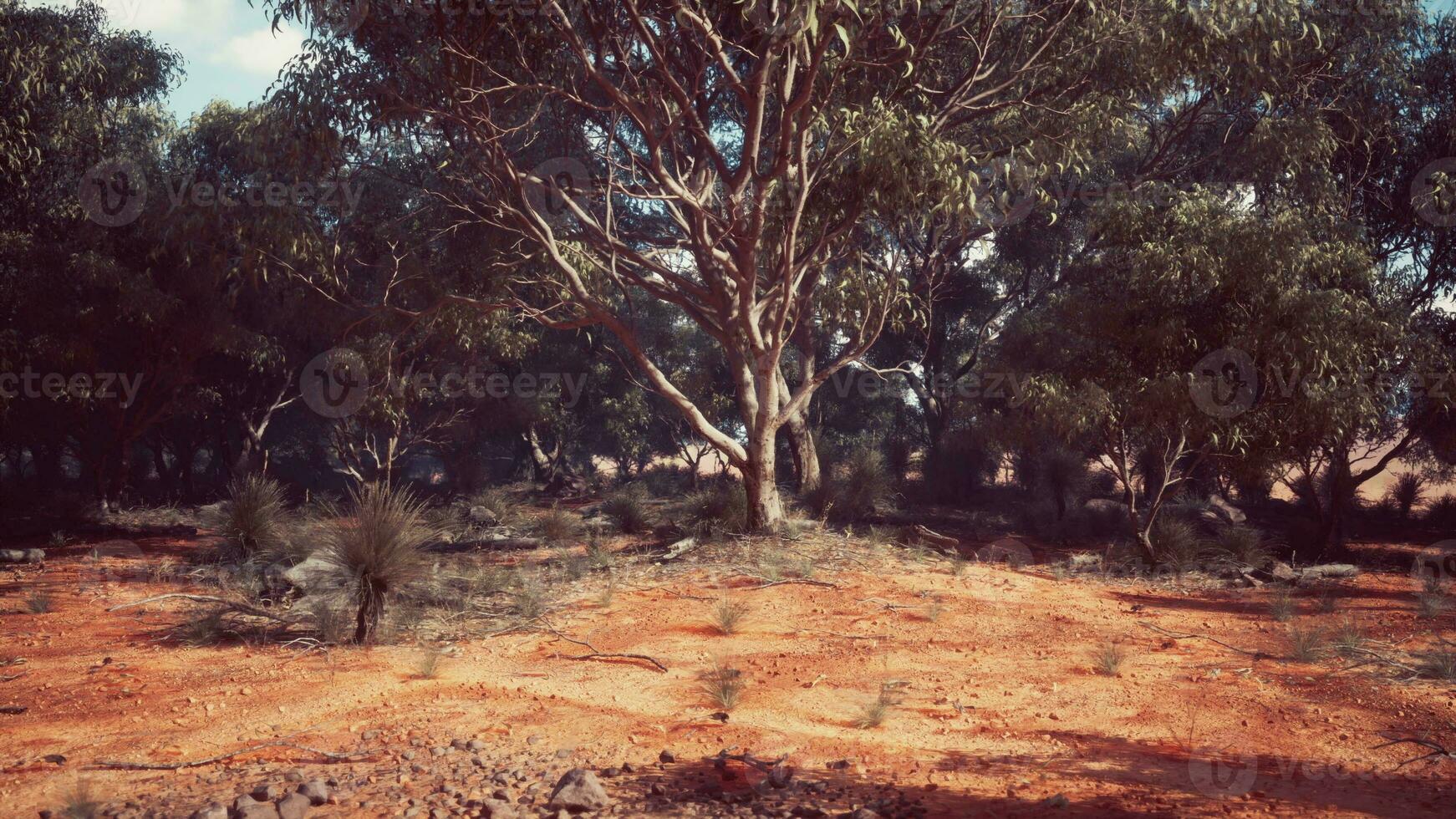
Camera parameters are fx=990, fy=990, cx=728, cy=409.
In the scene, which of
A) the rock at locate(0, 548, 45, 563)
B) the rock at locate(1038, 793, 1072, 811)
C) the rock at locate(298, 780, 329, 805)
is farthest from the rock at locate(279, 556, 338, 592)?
the rock at locate(0, 548, 45, 563)

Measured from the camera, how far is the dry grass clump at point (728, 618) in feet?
25.2

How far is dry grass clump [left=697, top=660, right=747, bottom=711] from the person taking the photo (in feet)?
17.9

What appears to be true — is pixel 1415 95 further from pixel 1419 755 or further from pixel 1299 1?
pixel 1419 755

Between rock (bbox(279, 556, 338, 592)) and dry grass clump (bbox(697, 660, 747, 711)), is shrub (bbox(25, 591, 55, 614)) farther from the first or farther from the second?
dry grass clump (bbox(697, 660, 747, 711))

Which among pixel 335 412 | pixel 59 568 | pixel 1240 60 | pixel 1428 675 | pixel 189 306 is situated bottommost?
pixel 59 568

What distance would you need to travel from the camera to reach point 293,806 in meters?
3.72

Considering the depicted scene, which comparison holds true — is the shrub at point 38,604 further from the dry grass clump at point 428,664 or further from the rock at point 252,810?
the rock at point 252,810

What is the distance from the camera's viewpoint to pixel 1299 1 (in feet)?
41.4

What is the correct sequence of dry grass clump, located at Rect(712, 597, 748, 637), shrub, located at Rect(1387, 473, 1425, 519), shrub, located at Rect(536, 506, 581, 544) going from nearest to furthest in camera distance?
dry grass clump, located at Rect(712, 597, 748, 637)
shrub, located at Rect(536, 506, 581, 544)
shrub, located at Rect(1387, 473, 1425, 519)

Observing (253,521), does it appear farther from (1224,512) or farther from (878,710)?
(1224,512)

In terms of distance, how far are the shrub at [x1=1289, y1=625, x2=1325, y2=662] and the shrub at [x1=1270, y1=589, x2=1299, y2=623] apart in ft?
3.90

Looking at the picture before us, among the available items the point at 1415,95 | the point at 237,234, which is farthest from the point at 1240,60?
the point at 237,234

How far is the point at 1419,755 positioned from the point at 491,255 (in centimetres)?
1335

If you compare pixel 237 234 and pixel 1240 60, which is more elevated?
pixel 1240 60
